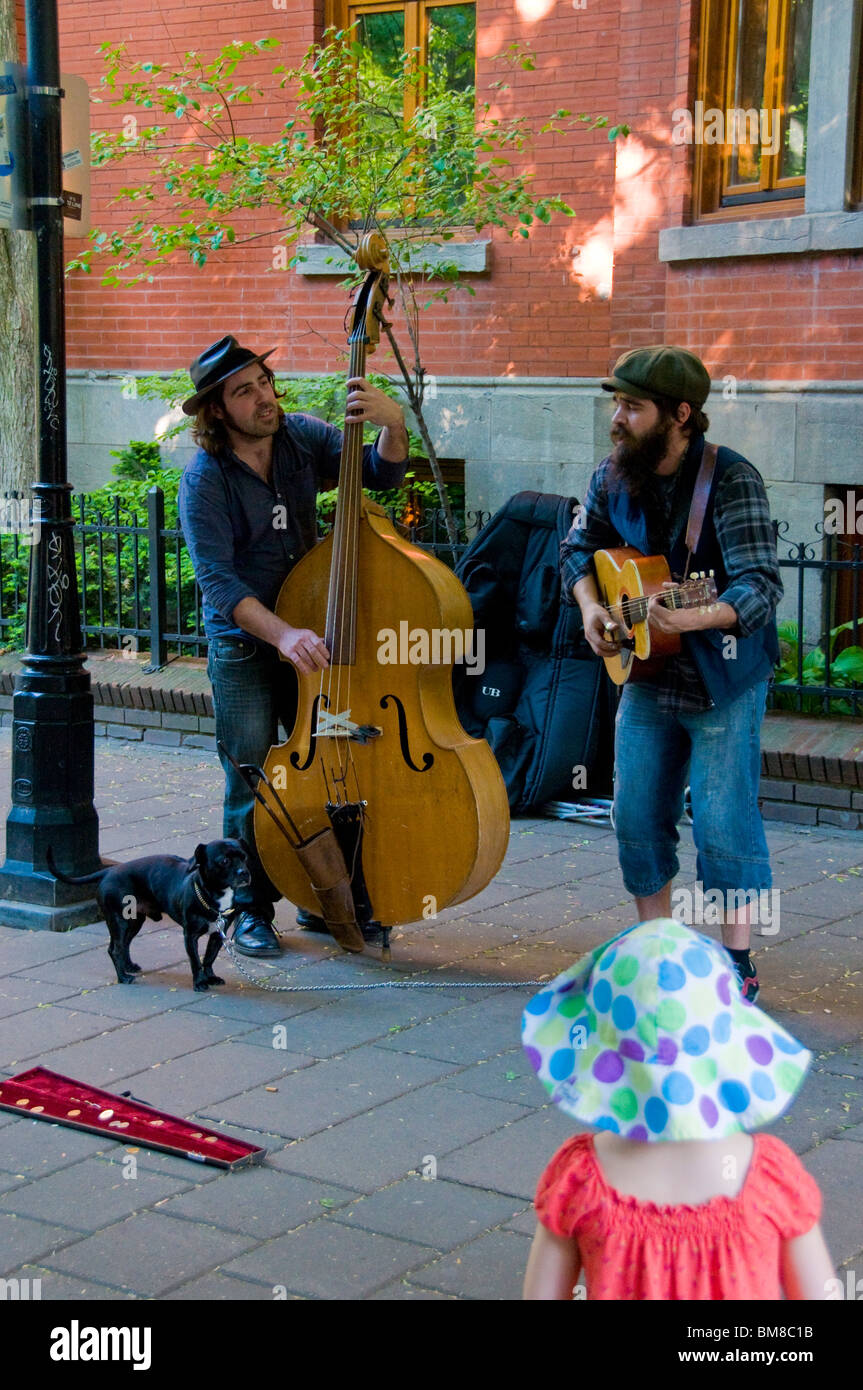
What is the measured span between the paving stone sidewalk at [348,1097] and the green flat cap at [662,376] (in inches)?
74.7

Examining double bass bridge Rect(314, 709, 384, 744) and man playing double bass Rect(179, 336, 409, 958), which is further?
man playing double bass Rect(179, 336, 409, 958)

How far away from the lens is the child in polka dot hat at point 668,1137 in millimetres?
1947

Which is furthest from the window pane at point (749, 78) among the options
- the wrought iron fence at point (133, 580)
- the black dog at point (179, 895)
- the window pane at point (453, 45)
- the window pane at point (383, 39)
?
the black dog at point (179, 895)

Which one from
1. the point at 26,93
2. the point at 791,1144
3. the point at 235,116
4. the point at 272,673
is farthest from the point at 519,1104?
the point at 235,116

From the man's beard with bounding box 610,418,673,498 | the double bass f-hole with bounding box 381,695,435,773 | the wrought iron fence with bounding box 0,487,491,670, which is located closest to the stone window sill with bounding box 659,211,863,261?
the wrought iron fence with bounding box 0,487,491,670

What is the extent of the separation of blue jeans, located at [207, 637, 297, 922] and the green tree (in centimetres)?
312

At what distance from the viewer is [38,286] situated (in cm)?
569

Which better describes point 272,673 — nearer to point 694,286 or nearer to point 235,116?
point 694,286

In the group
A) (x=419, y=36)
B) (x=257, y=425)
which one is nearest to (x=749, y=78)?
(x=419, y=36)

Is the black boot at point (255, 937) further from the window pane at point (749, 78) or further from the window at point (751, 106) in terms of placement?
the window pane at point (749, 78)

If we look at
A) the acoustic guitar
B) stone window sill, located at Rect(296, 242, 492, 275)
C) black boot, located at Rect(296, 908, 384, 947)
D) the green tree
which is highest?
the green tree

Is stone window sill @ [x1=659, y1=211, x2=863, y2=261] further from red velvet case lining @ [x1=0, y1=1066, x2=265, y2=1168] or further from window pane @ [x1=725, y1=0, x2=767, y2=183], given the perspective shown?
red velvet case lining @ [x1=0, y1=1066, x2=265, y2=1168]

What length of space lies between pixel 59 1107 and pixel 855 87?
6.48 m

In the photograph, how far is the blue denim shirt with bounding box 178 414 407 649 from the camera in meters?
5.26
